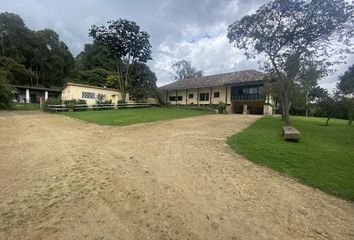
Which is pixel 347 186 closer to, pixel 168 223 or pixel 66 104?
pixel 168 223

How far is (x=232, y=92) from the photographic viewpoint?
109ft

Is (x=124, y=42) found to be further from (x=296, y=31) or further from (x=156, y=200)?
(x=156, y=200)

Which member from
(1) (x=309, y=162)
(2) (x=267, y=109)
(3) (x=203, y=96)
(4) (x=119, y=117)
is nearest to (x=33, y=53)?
(3) (x=203, y=96)

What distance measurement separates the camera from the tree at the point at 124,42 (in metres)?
33.7

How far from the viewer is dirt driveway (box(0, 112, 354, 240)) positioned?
131 inches

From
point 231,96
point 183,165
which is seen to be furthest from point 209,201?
point 231,96

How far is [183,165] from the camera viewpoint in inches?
248

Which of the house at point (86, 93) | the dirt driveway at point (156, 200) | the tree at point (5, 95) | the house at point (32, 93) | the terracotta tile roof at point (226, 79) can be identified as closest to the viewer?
the dirt driveway at point (156, 200)

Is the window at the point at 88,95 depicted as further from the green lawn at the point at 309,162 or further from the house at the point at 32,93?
the green lawn at the point at 309,162

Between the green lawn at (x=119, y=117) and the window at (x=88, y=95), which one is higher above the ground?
the window at (x=88, y=95)

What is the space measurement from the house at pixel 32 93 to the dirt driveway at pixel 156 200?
125ft

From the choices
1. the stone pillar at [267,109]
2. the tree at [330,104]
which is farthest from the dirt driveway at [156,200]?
the stone pillar at [267,109]

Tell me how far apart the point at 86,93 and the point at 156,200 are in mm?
28109

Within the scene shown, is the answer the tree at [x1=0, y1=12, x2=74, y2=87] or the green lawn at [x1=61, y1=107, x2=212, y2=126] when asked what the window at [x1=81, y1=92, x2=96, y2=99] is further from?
the tree at [x1=0, y1=12, x2=74, y2=87]
